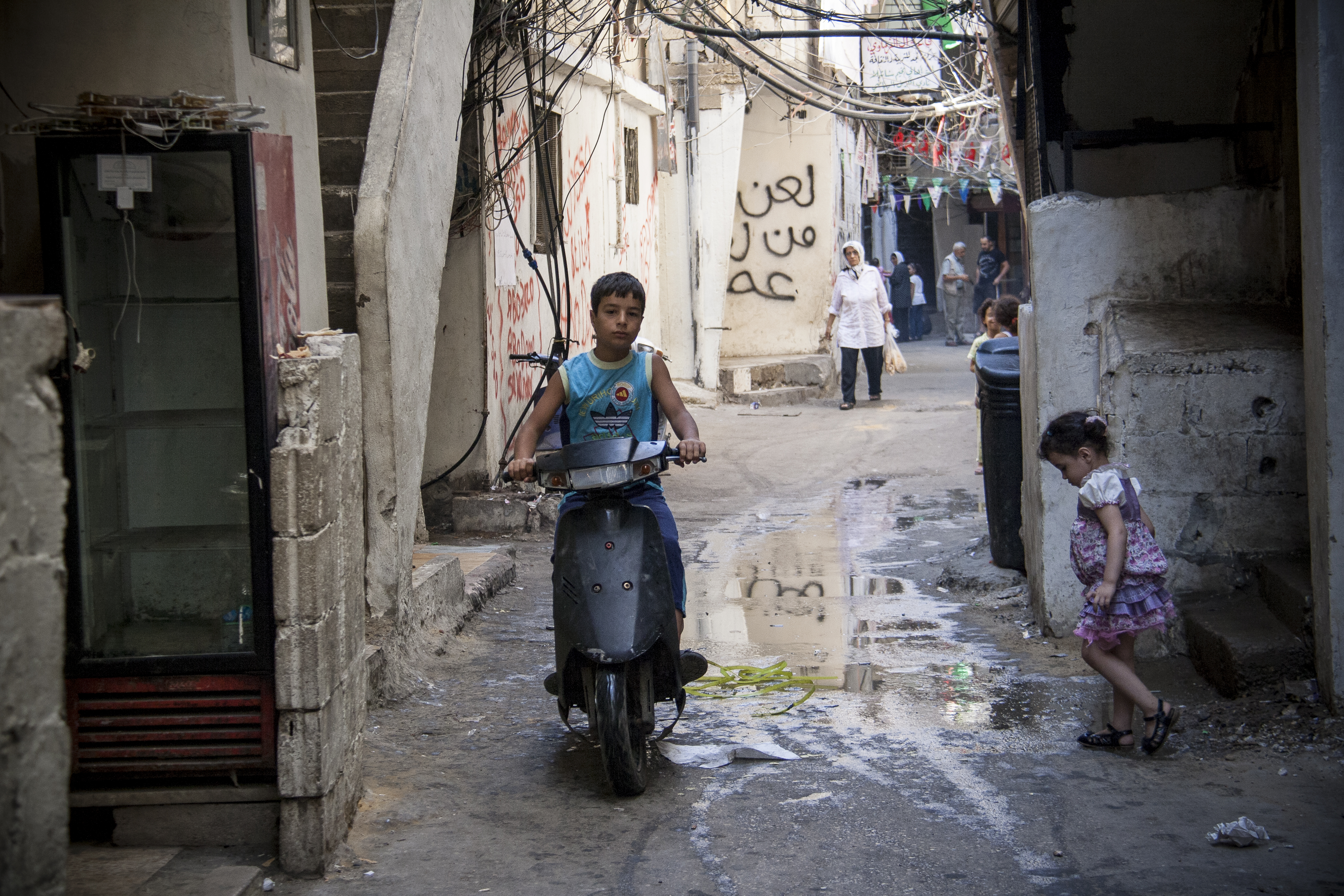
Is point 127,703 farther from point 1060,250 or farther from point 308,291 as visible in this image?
point 1060,250

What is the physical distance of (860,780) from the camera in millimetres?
4184

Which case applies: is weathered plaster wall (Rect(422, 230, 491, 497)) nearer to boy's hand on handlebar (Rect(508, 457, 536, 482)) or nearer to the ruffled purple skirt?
boy's hand on handlebar (Rect(508, 457, 536, 482))

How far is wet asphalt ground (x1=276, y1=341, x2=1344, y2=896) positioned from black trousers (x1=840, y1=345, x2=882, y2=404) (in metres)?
8.00

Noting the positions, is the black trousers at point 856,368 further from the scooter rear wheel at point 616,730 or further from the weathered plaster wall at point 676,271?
the scooter rear wheel at point 616,730

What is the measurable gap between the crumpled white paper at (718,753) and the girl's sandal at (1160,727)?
1172mm

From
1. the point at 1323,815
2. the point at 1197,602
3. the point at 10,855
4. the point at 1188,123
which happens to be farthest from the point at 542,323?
the point at 10,855

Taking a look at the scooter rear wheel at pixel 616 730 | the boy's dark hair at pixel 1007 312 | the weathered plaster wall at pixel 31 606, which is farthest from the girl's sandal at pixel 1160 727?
the boy's dark hair at pixel 1007 312

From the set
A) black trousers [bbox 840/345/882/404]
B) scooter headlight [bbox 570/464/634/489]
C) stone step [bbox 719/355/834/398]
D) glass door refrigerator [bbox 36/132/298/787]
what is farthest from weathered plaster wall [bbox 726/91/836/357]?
glass door refrigerator [bbox 36/132/298/787]

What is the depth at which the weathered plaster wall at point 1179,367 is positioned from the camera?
5207 mm

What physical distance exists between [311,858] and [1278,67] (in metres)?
5.33

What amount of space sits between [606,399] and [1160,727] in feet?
7.09

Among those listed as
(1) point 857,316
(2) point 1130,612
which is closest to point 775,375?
(1) point 857,316

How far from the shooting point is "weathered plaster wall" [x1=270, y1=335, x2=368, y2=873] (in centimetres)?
345

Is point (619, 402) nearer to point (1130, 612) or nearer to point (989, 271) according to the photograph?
point (1130, 612)
